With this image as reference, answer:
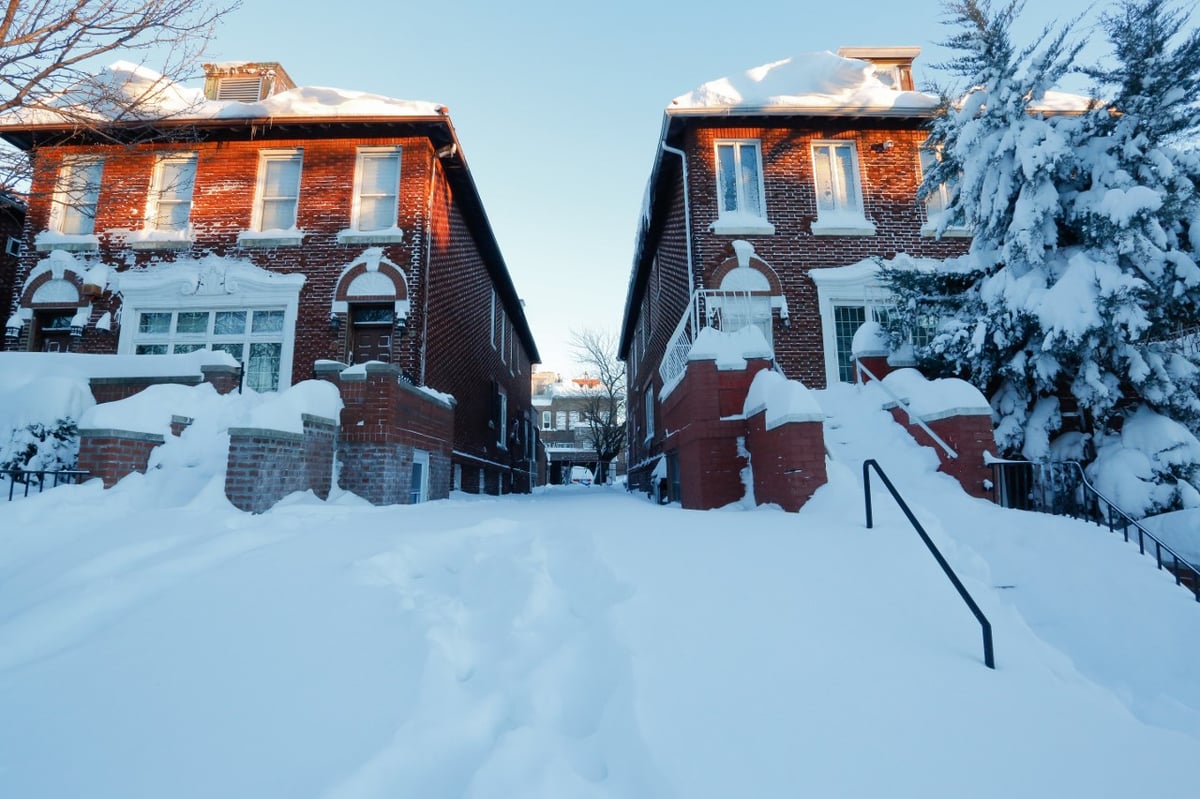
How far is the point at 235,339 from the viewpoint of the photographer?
11.5 metres

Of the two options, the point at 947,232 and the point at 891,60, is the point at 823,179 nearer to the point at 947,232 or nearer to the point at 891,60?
the point at 947,232

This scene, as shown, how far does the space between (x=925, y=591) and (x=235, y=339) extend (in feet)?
40.7

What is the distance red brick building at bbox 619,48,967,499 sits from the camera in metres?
11.3

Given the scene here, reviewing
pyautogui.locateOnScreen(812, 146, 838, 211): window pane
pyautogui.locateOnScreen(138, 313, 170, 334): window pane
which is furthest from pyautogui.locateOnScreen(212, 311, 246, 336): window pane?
pyautogui.locateOnScreen(812, 146, 838, 211): window pane

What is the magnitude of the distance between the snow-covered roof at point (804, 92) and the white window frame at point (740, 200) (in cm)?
71

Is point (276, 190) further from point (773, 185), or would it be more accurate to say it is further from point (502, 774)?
point (502, 774)

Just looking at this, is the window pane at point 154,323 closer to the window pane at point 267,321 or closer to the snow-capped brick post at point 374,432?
the window pane at point 267,321

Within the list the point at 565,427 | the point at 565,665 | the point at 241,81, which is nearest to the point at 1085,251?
the point at 565,665

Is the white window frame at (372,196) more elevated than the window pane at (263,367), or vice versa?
the white window frame at (372,196)

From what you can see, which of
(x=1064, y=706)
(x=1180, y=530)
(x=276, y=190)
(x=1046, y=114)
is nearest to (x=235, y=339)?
(x=276, y=190)

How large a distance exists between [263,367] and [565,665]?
11.0m

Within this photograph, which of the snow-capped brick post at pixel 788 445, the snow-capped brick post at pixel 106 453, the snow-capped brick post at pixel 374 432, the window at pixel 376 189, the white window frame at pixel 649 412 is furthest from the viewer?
the white window frame at pixel 649 412

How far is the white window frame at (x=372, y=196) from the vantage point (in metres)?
11.5

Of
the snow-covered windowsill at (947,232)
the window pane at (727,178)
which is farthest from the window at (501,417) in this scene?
the snow-covered windowsill at (947,232)
